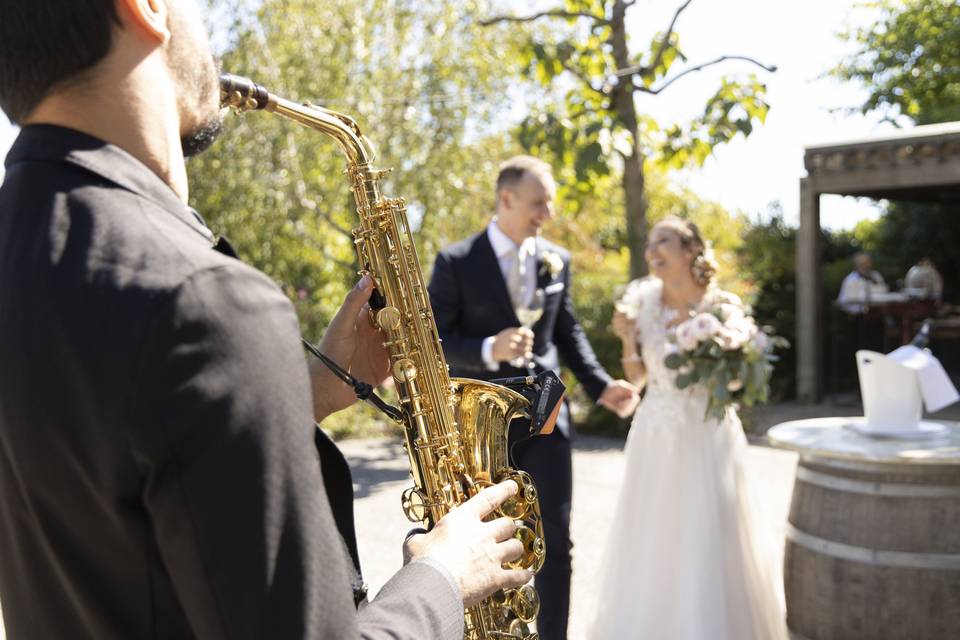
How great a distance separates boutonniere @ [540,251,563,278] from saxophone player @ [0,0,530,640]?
3532 mm

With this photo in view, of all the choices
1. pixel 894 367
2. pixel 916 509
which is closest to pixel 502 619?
pixel 916 509

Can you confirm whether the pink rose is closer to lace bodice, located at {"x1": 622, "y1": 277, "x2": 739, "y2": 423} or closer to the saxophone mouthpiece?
lace bodice, located at {"x1": 622, "y1": 277, "x2": 739, "y2": 423}

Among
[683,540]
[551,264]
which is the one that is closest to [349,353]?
[551,264]

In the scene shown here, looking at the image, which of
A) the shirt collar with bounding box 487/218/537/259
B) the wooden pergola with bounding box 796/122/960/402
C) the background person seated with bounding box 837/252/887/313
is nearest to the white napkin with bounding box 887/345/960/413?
the shirt collar with bounding box 487/218/537/259

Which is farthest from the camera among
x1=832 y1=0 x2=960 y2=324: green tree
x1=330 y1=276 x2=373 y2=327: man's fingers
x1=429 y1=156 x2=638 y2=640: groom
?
x1=832 y1=0 x2=960 y2=324: green tree

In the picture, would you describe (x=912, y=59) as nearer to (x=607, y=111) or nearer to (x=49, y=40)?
(x=607, y=111)

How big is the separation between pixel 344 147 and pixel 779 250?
13.0 meters

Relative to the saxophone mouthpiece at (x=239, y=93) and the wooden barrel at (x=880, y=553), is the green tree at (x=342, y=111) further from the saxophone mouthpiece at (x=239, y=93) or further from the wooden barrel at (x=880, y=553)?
the saxophone mouthpiece at (x=239, y=93)

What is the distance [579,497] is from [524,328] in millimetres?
3860

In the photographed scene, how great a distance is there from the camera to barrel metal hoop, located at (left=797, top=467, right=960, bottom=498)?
141 inches

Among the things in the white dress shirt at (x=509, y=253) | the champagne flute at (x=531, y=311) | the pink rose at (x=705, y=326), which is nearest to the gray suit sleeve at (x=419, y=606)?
the champagne flute at (x=531, y=311)

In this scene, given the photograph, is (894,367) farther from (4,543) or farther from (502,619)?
(4,543)

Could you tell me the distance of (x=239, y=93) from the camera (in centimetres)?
173

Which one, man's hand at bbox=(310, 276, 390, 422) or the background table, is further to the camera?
the background table
